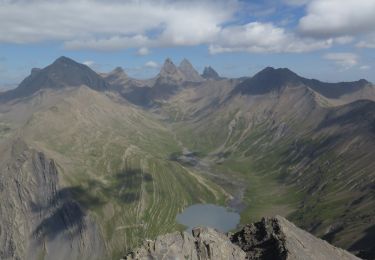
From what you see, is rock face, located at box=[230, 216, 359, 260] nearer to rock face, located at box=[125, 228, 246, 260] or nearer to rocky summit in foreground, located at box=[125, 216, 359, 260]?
rocky summit in foreground, located at box=[125, 216, 359, 260]

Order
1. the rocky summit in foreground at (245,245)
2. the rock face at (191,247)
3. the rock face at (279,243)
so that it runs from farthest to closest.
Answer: the rock face at (279,243) → the rocky summit in foreground at (245,245) → the rock face at (191,247)

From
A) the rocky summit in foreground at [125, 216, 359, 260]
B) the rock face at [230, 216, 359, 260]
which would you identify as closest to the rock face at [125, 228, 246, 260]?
the rocky summit in foreground at [125, 216, 359, 260]

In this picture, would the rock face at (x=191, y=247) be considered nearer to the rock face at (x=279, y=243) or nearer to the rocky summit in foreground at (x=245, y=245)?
the rocky summit in foreground at (x=245, y=245)

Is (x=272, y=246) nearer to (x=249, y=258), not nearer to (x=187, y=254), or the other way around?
(x=249, y=258)

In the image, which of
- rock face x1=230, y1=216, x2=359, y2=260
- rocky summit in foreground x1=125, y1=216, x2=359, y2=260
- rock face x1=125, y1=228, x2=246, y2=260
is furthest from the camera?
rock face x1=230, y1=216, x2=359, y2=260

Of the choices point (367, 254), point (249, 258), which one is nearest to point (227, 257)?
point (249, 258)

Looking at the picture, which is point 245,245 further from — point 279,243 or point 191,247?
point 191,247

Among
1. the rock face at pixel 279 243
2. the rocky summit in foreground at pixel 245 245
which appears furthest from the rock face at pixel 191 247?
the rock face at pixel 279 243

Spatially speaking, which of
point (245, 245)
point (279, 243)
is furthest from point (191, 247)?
point (279, 243)
